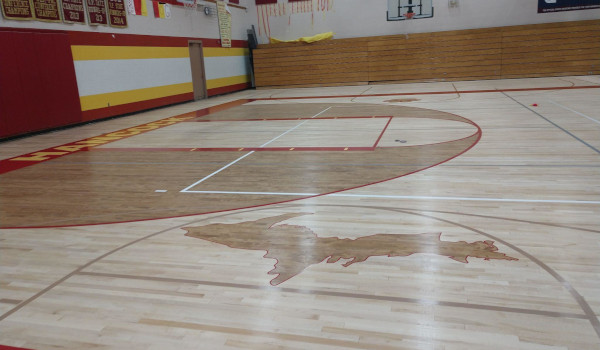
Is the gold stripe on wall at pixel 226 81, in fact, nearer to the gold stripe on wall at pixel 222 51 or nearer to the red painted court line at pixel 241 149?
the gold stripe on wall at pixel 222 51

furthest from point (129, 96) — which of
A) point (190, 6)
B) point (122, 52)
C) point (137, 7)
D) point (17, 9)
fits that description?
point (190, 6)

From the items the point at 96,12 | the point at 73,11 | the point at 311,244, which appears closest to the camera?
the point at 311,244

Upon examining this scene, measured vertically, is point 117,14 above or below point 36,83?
above

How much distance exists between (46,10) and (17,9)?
664mm

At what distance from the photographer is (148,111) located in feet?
35.9

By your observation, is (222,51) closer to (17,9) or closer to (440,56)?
(440,56)

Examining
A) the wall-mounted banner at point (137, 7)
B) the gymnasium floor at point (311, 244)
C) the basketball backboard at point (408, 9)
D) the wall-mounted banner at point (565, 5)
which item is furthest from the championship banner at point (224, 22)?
the wall-mounted banner at point (565, 5)

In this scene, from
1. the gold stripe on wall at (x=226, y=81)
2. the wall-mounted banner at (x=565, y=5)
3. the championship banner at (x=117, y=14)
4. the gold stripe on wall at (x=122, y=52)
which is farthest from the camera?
the gold stripe on wall at (x=226, y=81)

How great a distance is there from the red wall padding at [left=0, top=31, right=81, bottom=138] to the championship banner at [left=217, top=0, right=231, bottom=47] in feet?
21.1

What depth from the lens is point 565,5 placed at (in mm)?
13734

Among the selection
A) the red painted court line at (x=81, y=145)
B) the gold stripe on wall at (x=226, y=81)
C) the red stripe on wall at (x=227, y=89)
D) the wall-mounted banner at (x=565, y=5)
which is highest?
the wall-mounted banner at (x=565, y=5)

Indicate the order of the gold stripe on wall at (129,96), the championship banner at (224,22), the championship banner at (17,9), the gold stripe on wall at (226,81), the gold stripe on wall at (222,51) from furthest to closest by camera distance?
the championship banner at (224,22), the gold stripe on wall at (226,81), the gold stripe on wall at (222,51), the gold stripe on wall at (129,96), the championship banner at (17,9)

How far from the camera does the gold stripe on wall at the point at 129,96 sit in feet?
30.0

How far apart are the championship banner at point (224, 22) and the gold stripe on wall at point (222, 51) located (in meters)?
0.20
